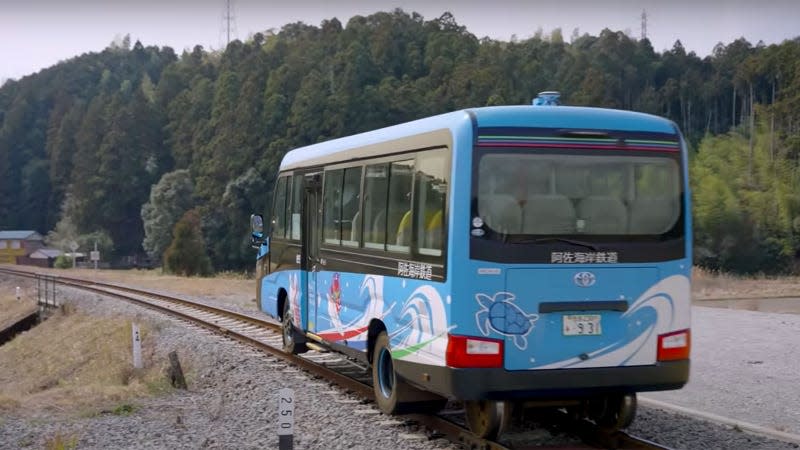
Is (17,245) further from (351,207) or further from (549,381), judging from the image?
(549,381)

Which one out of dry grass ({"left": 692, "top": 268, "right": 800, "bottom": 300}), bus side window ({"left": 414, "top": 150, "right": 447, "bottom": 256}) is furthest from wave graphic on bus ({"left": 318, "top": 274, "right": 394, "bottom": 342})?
dry grass ({"left": 692, "top": 268, "right": 800, "bottom": 300})

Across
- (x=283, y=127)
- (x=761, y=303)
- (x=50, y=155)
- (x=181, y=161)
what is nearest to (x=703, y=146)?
(x=283, y=127)

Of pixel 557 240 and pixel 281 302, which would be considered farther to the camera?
pixel 281 302

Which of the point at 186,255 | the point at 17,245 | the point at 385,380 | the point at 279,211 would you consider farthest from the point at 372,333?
the point at 17,245

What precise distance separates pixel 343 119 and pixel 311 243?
75.8 m

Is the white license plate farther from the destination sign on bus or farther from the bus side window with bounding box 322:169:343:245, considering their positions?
the bus side window with bounding box 322:169:343:245

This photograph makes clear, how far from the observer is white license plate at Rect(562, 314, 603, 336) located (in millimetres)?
7613

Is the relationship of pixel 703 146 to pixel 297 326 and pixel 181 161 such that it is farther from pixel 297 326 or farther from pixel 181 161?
pixel 297 326

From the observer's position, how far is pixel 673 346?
793 cm

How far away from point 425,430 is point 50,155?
13086cm

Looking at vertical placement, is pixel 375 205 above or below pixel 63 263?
above

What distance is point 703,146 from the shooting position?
76938 mm

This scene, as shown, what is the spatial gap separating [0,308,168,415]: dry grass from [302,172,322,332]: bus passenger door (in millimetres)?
2206

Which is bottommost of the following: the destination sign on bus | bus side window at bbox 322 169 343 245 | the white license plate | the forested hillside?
the white license plate
